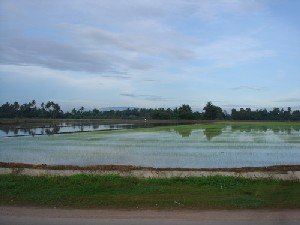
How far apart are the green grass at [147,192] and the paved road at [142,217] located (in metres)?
0.52

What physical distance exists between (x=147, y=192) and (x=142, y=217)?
8.16 feet

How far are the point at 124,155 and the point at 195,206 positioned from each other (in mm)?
13504

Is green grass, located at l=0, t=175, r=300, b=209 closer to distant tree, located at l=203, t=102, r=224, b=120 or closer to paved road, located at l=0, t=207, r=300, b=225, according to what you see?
paved road, located at l=0, t=207, r=300, b=225

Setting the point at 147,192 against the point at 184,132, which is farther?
the point at 184,132

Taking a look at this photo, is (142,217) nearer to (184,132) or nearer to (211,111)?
(184,132)

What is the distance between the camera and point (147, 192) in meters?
11.0

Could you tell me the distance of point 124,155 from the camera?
2286 centimetres

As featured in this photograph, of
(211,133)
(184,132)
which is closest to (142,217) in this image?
(211,133)

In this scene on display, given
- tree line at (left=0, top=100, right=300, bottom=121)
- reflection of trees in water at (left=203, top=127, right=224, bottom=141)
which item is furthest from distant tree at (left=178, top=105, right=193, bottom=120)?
reflection of trees in water at (left=203, top=127, right=224, bottom=141)

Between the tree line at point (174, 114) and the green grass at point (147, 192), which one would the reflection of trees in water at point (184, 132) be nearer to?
the green grass at point (147, 192)

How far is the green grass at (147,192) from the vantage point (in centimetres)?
974

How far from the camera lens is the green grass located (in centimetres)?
974

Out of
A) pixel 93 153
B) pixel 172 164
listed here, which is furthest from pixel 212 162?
pixel 93 153

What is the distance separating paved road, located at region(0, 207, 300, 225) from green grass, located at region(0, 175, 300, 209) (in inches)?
20.6
